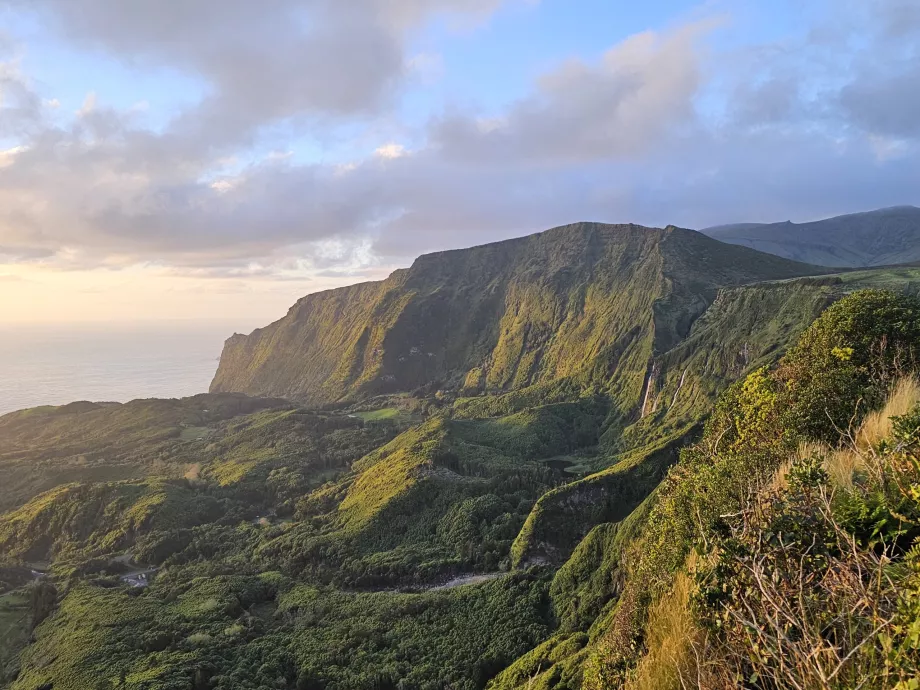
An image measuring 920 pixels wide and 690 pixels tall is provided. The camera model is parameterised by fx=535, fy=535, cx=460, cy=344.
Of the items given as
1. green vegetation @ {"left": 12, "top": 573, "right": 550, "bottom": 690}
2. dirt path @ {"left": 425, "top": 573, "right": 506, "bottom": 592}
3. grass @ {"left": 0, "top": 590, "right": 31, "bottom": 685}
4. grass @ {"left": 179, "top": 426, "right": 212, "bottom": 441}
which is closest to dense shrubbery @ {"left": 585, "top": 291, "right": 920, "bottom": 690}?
green vegetation @ {"left": 12, "top": 573, "right": 550, "bottom": 690}

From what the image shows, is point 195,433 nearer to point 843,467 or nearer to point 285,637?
point 285,637

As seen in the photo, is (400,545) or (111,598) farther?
(400,545)

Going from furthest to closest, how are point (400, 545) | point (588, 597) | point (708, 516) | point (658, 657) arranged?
point (400, 545), point (588, 597), point (708, 516), point (658, 657)

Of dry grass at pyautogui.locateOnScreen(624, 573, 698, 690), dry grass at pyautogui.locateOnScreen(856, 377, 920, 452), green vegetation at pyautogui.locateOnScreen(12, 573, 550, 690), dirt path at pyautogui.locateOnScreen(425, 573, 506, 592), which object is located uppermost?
dry grass at pyautogui.locateOnScreen(856, 377, 920, 452)

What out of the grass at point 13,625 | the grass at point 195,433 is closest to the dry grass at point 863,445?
the grass at point 13,625

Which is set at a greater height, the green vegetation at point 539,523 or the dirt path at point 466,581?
the green vegetation at point 539,523

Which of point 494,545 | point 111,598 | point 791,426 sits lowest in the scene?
point 494,545

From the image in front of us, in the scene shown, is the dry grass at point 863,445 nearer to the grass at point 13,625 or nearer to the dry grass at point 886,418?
the dry grass at point 886,418

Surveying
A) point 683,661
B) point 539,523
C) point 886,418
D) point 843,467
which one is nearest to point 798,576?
point 683,661

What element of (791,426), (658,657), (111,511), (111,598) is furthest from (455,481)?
(658,657)

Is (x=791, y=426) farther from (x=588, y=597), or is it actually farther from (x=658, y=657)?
(x=588, y=597)

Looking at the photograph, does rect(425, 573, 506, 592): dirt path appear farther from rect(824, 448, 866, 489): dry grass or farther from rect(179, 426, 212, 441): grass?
rect(179, 426, 212, 441): grass
